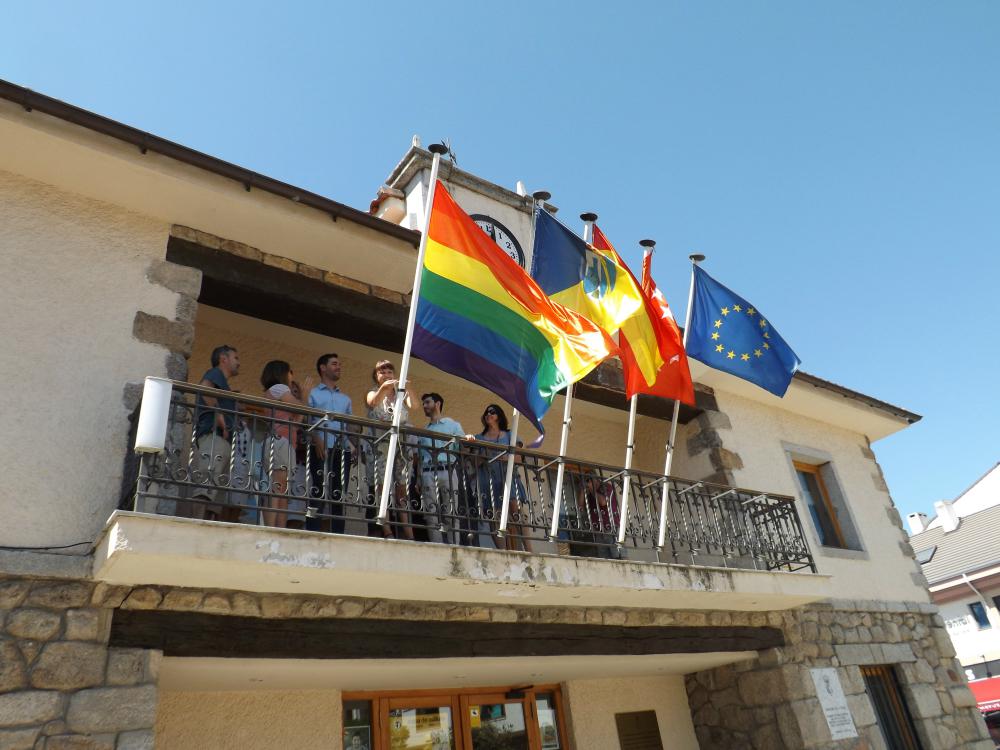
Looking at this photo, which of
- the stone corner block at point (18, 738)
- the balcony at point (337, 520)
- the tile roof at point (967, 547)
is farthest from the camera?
the tile roof at point (967, 547)

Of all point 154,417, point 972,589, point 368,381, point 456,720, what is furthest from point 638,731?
point 972,589

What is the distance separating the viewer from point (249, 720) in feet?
17.8

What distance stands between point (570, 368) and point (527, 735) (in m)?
3.71

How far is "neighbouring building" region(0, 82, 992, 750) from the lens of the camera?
4.00m

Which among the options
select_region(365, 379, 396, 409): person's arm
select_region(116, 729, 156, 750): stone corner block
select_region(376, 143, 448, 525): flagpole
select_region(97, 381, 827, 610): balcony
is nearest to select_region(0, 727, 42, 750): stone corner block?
select_region(116, 729, 156, 750): stone corner block

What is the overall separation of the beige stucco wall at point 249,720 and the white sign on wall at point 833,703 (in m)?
4.58

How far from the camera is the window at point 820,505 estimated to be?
29.7 ft

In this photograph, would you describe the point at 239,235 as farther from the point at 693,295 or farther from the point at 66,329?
the point at 693,295

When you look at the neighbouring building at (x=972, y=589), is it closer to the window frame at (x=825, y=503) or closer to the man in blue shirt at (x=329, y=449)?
the window frame at (x=825, y=503)

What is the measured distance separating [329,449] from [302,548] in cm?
78

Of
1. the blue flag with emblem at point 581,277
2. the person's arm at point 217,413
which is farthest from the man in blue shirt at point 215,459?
the blue flag with emblem at point 581,277

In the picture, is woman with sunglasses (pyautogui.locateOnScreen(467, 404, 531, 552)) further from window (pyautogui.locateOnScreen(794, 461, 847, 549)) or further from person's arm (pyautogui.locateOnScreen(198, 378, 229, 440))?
window (pyautogui.locateOnScreen(794, 461, 847, 549))

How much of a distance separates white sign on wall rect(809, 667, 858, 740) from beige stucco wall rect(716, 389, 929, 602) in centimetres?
102

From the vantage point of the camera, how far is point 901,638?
8.55 meters
